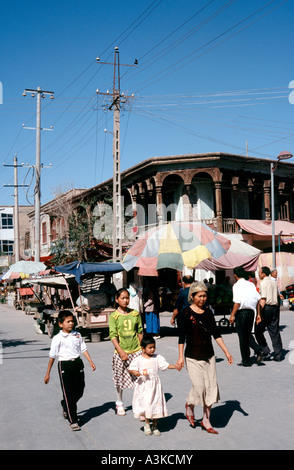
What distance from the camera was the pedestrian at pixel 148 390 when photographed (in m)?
5.62

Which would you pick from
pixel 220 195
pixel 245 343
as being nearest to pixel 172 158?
pixel 220 195

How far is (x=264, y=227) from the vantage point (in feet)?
96.7

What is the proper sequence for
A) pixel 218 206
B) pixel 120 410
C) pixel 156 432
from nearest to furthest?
pixel 156 432 < pixel 120 410 < pixel 218 206

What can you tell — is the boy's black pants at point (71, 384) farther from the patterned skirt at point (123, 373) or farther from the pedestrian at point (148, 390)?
the pedestrian at point (148, 390)

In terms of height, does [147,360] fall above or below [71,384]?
above

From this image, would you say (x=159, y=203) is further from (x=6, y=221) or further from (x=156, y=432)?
(x=6, y=221)

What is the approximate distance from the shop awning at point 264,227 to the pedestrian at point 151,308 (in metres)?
15.7

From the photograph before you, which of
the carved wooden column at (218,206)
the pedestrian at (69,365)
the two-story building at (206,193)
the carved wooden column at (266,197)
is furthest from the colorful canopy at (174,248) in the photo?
the carved wooden column at (266,197)

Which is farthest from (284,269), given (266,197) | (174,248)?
(174,248)

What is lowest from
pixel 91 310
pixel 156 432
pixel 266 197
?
pixel 156 432

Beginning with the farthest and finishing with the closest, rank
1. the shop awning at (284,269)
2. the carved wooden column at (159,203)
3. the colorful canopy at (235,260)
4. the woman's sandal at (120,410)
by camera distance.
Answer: the carved wooden column at (159,203), the shop awning at (284,269), the colorful canopy at (235,260), the woman's sandal at (120,410)

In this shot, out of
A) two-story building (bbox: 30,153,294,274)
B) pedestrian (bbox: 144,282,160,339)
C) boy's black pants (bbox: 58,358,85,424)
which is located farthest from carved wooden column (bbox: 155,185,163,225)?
boy's black pants (bbox: 58,358,85,424)

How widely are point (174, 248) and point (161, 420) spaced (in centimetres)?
885

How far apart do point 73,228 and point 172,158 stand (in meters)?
9.20
